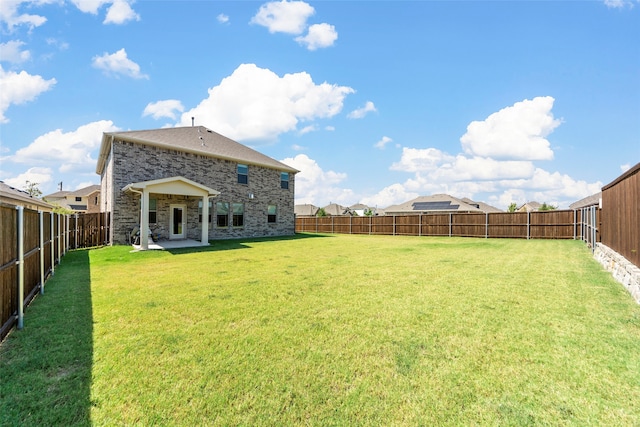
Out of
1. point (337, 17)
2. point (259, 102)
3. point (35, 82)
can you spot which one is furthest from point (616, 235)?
point (35, 82)

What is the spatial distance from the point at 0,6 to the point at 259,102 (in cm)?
1032

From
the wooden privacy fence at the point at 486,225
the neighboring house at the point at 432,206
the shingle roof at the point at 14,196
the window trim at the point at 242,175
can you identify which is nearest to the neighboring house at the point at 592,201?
the wooden privacy fence at the point at 486,225

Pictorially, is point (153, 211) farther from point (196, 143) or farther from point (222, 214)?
point (196, 143)

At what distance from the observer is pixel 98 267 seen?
855cm

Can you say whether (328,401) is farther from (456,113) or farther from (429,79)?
(456,113)

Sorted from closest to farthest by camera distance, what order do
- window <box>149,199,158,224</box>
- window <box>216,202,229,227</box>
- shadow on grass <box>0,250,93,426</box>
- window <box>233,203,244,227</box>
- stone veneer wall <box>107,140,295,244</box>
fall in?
Result: shadow on grass <box>0,250,93,426</box>
stone veneer wall <box>107,140,295,244</box>
window <box>149,199,158,224</box>
window <box>216,202,229,227</box>
window <box>233,203,244,227</box>

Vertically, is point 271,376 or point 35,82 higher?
point 35,82

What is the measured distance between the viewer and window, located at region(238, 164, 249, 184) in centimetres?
1898

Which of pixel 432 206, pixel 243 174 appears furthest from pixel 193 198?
pixel 432 206

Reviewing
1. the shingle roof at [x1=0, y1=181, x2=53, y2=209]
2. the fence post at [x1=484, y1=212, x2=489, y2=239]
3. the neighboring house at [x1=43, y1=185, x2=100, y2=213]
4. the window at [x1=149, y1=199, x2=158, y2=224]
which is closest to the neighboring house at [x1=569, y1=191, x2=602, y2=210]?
the fence post at [x1=484, y1=212, x2=489, y2=239]

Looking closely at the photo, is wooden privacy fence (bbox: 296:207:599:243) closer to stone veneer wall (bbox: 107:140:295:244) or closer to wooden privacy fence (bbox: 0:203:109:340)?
stone veneer wall (bbox: 107:140:295:244)

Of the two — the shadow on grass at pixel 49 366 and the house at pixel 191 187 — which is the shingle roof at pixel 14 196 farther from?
the shadow on grass at pixel 49 366

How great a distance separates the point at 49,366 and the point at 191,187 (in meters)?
11.7

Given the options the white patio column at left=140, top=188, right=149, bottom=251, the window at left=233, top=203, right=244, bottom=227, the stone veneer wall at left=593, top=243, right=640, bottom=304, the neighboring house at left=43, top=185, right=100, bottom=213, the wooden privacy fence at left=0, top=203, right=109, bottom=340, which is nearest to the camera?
the wooden privacy fence at left=0, top=203, right=109, bottom=340
